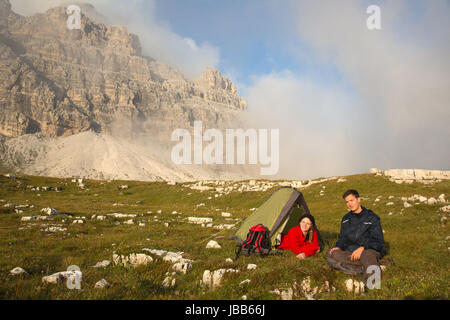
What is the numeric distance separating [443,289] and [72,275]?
918 cm

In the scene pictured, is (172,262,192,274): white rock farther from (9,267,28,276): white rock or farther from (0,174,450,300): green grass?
(9,267,28,276): white rock

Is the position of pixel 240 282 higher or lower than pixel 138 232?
higher

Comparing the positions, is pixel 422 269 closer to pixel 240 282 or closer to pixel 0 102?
pixel 240 282

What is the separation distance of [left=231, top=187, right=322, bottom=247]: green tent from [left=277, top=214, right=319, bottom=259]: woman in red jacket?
1.28 m

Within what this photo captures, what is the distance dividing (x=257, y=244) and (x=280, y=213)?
262 centimetres

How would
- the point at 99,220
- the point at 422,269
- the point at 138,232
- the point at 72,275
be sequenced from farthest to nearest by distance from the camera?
the point at 99,220 < the point at 138,232 < the point at 422,269 < the point at 72,275

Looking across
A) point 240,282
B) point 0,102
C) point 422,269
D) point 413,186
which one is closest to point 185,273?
point 240,282

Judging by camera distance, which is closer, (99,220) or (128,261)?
(128,261)

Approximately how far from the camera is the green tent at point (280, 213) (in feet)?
40.0

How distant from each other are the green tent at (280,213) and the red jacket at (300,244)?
3.31 ft

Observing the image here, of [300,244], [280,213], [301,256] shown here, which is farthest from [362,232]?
[280,213]
